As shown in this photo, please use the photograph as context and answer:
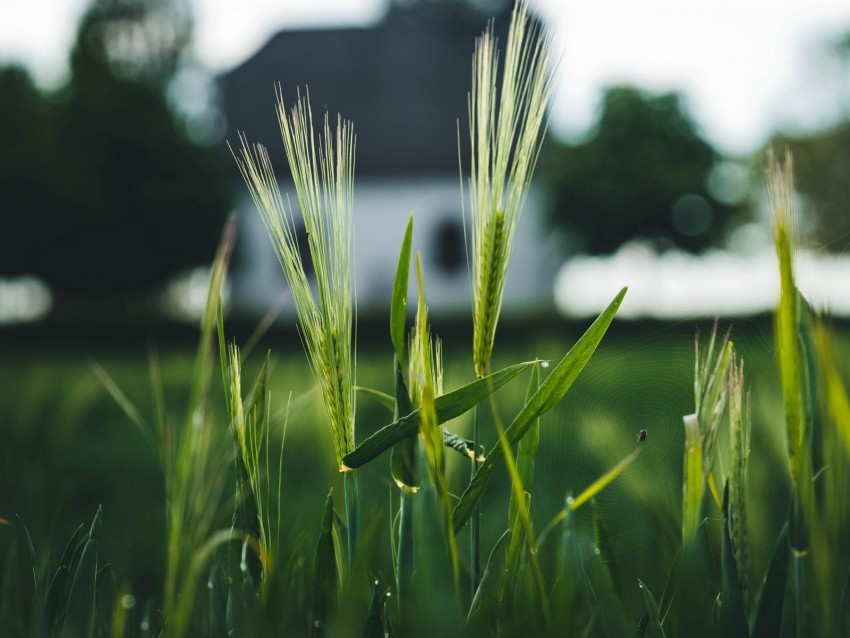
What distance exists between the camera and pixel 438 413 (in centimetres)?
66

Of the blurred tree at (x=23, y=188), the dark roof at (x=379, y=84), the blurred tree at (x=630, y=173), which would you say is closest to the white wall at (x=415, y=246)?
the dark roof at (x=379, y=84)

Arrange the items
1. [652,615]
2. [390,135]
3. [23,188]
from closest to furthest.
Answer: [652,615]
[23,188]
[390,135]

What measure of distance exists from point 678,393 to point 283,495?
5.32ft

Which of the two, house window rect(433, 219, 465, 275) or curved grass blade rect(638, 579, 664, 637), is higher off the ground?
curved grass blade rect(638, 579, 664, 637)

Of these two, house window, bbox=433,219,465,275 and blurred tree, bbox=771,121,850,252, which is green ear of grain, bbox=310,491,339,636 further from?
blurred tree, bbox=771,121,850,252

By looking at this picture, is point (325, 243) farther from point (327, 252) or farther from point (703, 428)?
point (703, 428)

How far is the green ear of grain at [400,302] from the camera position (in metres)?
0.66

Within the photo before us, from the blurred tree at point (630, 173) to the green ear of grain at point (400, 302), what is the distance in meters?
21.8

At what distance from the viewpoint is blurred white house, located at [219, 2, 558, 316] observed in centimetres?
2161

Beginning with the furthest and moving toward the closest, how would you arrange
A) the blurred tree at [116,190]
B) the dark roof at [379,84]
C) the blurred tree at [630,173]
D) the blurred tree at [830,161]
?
the blurred tree at [830,161]
the blurred tree at [630,173]
the dark roof at [379,84]
the blurred tree at [116,190]

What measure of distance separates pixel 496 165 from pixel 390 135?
21712 mm

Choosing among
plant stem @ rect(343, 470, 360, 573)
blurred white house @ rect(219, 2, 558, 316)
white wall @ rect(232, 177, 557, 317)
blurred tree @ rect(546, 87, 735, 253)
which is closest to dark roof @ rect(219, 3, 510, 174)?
blurred white house @ rect(219, 2, 558, 316)

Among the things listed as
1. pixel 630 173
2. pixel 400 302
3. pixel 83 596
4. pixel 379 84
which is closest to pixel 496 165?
pixel 400 302

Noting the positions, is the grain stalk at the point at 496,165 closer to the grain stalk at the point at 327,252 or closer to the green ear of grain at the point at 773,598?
the grain stalk at the point at 327,252
